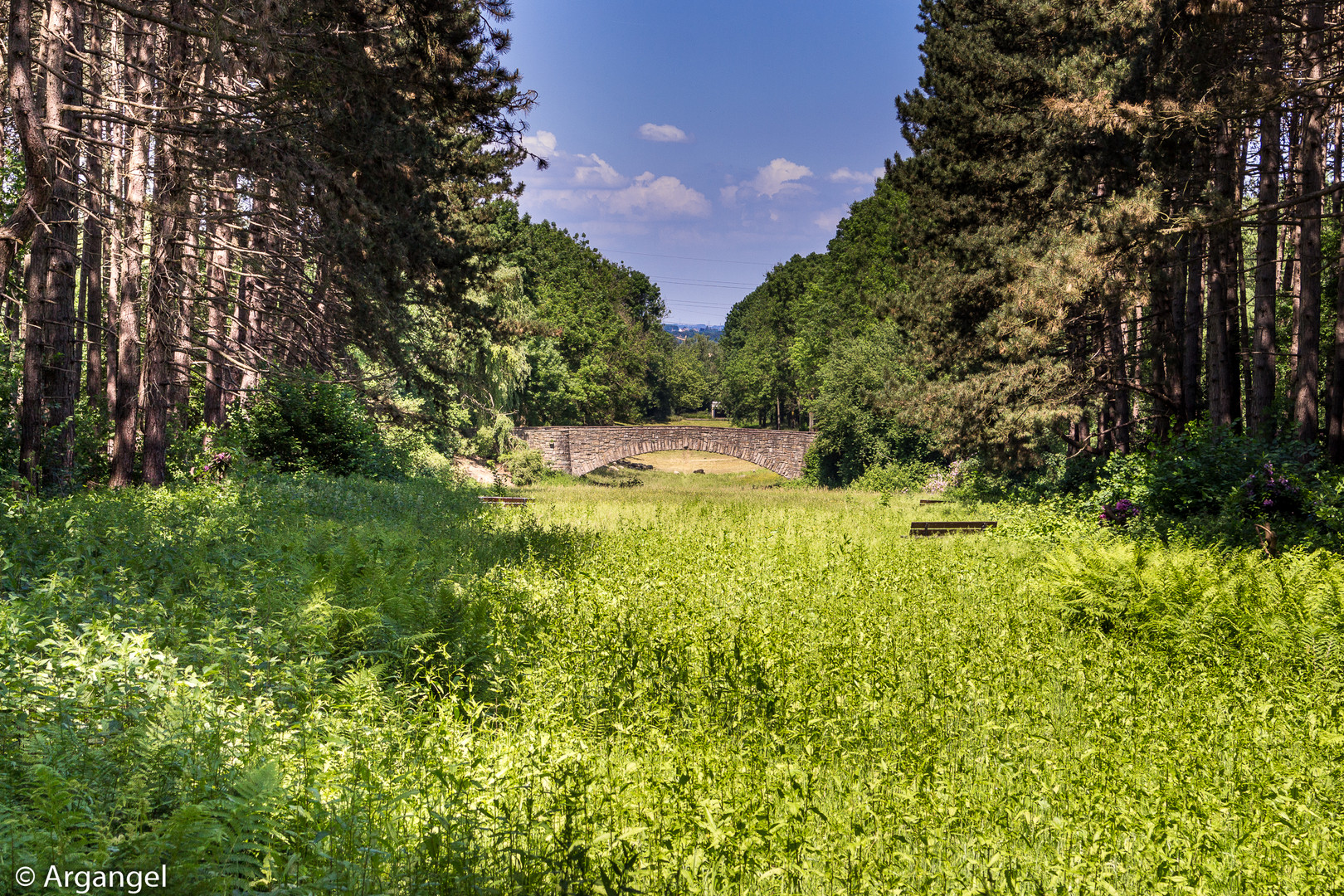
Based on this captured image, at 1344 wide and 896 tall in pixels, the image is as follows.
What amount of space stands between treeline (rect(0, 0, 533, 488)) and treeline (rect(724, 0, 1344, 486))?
430 inches

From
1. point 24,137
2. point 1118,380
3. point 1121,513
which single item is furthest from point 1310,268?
point 24,137

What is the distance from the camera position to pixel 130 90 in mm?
11969

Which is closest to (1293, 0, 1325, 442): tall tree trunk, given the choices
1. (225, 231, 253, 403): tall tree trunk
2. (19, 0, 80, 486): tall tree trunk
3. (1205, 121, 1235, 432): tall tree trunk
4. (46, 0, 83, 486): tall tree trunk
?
(1205, 121, 1235, 432): tall tree trunk

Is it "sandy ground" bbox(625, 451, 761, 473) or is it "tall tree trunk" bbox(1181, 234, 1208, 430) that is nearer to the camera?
"tall tree trunk" bbox(1181, 234, 1208, 430)

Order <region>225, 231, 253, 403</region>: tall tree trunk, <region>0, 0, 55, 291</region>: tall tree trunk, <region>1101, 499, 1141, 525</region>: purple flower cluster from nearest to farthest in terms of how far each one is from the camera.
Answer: <region>0, 0, 55, 291</region>: tall tree trunk
<region>1101, 499, 1141, 525</region>: purple flower cluster
<region>225, 231, 253, 403</region>: tall tree trunk

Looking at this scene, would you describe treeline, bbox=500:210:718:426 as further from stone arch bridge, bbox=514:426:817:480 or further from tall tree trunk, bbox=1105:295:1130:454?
tall tree trunk, bbox=1105:295:1130:454

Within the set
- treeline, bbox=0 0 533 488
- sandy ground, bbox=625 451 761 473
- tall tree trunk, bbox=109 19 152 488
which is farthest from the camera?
sandy ground, bbox=625 451 761 473

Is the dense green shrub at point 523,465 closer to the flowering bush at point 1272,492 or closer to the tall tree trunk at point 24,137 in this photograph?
the tall tree trunk at point 24,137

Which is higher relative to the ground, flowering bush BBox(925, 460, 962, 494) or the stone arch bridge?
the stone arch bridge

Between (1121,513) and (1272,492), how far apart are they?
2322 mm

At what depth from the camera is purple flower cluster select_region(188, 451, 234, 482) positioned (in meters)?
13.6

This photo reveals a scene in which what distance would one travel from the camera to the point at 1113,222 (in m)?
11.7

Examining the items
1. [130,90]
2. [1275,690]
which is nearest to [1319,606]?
[1275,690]

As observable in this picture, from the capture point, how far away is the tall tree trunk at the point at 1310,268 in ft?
35.9
